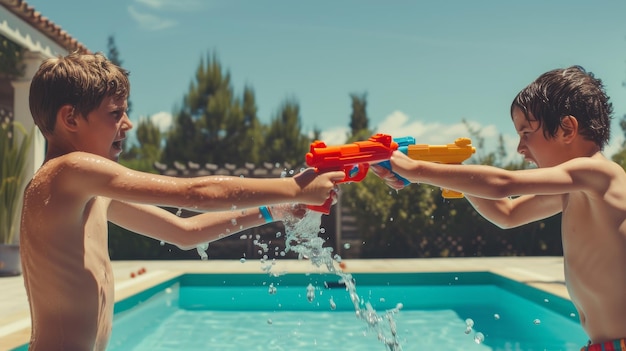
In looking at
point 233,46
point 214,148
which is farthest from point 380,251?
point 233,46

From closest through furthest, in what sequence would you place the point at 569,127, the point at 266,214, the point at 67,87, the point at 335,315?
the point at 67,87, the point at 569,127, the point at 266,214, the point at 335,315

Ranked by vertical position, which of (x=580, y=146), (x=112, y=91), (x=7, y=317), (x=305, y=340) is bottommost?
(x=305, y=340)

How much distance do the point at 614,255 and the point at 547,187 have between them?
37 centimetres

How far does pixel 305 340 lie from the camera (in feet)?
22.5

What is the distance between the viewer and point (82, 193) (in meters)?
1.92

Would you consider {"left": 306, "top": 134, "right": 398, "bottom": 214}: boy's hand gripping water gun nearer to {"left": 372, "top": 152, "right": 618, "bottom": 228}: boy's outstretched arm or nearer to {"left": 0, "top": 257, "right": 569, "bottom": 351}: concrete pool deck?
{"left": 372, "top": 152, "right": 618, "bottom": 228}: boy's outstretched arm

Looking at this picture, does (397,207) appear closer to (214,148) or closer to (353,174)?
(353,174)

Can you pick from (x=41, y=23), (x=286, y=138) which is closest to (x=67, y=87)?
(x=41, y=23)

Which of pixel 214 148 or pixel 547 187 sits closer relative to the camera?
pixel 547 187

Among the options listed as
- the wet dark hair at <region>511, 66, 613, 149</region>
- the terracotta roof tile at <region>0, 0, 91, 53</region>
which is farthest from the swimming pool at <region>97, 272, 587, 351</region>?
the wet dark hair at <region>511, 66, 613, 149</region>

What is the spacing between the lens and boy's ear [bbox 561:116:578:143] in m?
2.30

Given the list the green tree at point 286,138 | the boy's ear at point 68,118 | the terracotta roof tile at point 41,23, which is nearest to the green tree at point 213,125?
the green tree at point 286,138

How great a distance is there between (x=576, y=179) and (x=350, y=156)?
80cm

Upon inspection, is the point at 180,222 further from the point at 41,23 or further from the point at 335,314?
the point at 41,23
